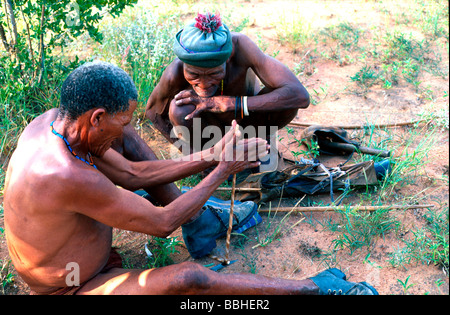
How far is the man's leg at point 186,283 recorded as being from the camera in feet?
7.77

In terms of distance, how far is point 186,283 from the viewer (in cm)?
236

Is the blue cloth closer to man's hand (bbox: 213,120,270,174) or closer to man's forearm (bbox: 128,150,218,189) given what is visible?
man's forearm (bbox: 128,150,218,189)

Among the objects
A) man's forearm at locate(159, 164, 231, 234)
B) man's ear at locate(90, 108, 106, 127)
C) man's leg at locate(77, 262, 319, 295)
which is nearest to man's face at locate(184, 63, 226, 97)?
man's forearm at locate(159, 164, 231, 234)

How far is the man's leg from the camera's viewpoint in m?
2.37

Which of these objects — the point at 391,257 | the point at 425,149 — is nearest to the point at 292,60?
the point at 425,149

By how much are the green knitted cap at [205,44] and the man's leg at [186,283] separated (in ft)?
4.99

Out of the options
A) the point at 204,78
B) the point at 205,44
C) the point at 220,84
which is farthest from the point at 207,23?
the point at 220,84

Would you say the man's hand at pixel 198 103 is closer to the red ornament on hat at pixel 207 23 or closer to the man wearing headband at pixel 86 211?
the red ornament on hat at pixel 207 23

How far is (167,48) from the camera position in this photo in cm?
500

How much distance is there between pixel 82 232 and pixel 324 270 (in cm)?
149

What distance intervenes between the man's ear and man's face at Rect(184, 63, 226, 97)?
1.26 meters

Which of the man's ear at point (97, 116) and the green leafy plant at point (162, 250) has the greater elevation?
the man's ear at point (97, 116)

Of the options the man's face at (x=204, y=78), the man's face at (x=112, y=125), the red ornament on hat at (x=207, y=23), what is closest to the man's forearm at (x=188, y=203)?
the man's face at (x=112, y=125)
